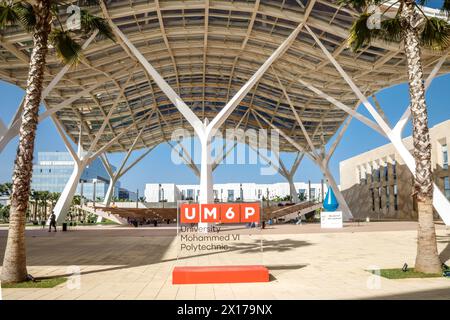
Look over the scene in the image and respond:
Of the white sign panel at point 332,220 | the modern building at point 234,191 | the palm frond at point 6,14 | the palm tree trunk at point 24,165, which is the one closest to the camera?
the palm tree trunk at point 24,165

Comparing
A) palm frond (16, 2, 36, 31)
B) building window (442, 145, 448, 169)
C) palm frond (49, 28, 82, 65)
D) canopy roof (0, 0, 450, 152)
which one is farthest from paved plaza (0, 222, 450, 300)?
building window (442, 145, 448, 169)

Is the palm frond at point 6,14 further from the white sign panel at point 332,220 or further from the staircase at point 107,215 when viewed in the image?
the staircase at point 107,215

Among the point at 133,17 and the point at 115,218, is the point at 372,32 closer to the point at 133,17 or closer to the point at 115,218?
the point at 133,17

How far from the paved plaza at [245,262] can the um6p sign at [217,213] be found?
81cm

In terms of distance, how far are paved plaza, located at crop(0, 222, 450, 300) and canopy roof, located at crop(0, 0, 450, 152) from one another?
14463 millimetres

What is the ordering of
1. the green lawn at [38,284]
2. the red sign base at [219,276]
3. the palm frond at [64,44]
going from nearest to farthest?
the green lawn at [38,284] → the red sign base at [219,276] → the palm frond at [64,44]

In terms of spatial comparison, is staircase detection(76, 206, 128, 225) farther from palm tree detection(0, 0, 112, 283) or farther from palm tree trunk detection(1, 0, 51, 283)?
palm tree trunk detection(1, 0, 51, 283)

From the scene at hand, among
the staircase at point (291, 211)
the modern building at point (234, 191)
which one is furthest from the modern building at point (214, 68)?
the modern building at point (234, 191)

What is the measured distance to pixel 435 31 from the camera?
39.5 feet

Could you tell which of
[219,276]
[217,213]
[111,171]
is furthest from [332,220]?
[111,171]

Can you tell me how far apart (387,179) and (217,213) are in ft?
164

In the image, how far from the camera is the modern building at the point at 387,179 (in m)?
41.0

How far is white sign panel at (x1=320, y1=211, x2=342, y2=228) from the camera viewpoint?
29.1m

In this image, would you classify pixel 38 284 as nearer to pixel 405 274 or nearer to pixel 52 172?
pixel 405 274
